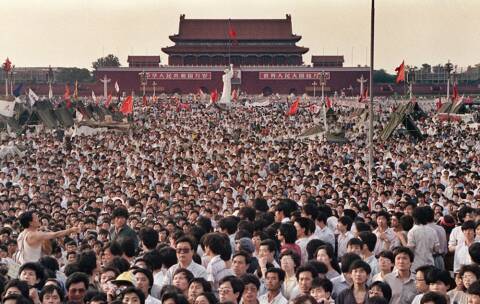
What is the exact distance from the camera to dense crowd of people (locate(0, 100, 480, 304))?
7.42 meters

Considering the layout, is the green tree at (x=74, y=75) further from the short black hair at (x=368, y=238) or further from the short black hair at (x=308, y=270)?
the short black hair at (x=308, y=270)

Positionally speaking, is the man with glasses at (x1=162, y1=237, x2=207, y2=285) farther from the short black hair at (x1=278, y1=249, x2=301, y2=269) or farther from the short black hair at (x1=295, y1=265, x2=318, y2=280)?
the short black hair at (x1=295, y1=265, x2=318, y2=280)

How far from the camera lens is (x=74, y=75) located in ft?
352

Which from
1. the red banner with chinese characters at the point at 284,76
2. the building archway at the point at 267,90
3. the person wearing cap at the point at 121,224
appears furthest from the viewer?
the building archway at the point at 267,90

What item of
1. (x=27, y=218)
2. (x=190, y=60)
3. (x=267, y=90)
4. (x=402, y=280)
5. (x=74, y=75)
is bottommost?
(x=267, y=90)

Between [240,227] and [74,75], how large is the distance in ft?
327

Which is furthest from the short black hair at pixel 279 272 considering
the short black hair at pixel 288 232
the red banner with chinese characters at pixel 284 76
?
the red banner with chinese characters at pixel 284 76

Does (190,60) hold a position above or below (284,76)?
above

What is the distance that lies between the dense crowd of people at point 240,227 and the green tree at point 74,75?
3194 inches

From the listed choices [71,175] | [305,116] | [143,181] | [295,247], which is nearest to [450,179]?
[143,181]

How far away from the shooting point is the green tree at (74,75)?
4142 inches

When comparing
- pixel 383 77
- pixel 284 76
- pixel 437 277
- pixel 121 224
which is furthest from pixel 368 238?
pixel 383 77

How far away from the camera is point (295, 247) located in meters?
8.90

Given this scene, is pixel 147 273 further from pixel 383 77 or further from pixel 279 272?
pixel 383 77
